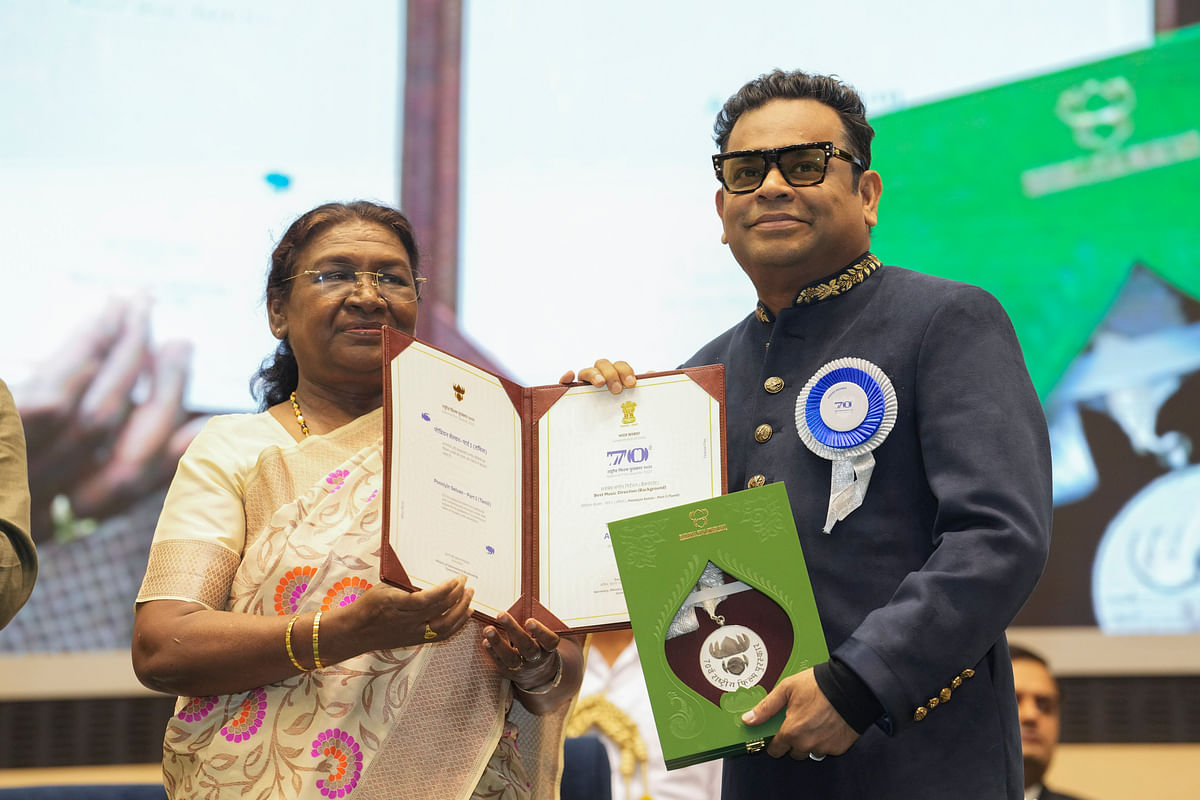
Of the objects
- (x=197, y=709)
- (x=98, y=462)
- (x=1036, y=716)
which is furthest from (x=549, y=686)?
(x=98, y=462)

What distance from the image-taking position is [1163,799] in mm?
4273

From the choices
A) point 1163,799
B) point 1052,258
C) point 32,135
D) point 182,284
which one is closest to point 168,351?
point 182,284

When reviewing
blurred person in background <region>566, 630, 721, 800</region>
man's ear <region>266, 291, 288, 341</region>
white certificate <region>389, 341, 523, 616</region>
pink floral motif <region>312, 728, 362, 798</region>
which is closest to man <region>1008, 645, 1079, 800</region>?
blurred person in background <region>566, 630, 721, 800</region>

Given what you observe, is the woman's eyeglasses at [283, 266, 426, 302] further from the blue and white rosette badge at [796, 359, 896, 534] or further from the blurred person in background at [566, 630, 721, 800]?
the blurred person in background at [566, 630, 721, 800]

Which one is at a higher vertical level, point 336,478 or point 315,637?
point 336,478

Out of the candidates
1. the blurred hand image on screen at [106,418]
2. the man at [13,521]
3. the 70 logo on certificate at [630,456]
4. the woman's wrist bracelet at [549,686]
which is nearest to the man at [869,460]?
the 70 logo on certificate at [630,456]

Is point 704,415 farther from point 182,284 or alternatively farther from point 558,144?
point 182,284

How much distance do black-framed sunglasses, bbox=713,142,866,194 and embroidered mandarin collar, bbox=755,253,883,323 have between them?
183mm

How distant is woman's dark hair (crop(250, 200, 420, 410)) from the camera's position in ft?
8.04

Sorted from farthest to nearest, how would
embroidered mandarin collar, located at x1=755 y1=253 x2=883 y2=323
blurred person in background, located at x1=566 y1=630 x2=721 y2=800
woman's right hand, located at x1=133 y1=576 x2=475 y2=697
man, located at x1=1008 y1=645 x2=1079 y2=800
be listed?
man, located at x1=1008 y1=645 x2=1079 y2=800 < blurred person in background, located at x1=566 y1=630 x2=721 y2=800 < embroidered mandarin collar, located at x1=755 y1=253 x2=883 y2=323 < woman's right hand, located at x1=133 y1=576 x2=475 y2=697

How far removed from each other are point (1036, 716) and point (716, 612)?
7.88 ft

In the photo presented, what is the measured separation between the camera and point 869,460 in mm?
1981

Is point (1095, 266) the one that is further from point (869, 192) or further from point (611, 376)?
point (611, 376)

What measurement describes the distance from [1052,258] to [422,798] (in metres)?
3.21
